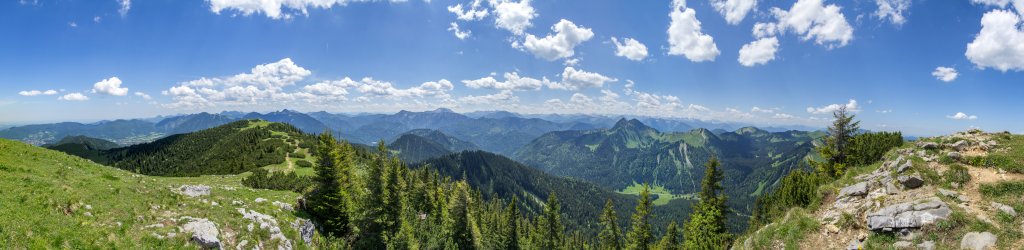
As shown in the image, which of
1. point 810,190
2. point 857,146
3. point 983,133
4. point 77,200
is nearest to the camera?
point 77,200

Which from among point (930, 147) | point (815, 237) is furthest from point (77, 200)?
point (930, 147)

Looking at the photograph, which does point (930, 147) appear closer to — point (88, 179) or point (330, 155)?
point (330, 155)

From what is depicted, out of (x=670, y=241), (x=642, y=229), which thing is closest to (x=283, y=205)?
(x=642, y=229)

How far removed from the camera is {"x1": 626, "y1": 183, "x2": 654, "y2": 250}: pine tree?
52.1 m

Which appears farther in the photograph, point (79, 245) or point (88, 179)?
point (88, 179)

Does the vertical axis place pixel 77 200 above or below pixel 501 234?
above

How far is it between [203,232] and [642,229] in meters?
49.4

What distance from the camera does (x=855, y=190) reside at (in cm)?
2745

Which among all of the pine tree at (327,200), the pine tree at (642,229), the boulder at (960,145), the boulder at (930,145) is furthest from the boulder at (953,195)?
the pine tree at (327,200)

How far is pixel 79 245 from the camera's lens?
16922 millimetres

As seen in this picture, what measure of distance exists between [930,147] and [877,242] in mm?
16747

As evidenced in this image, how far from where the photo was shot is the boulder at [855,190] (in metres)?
27.0

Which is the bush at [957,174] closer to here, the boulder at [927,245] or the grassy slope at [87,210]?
the boulder at [927,245]

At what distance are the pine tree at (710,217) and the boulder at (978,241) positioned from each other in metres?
21.8
